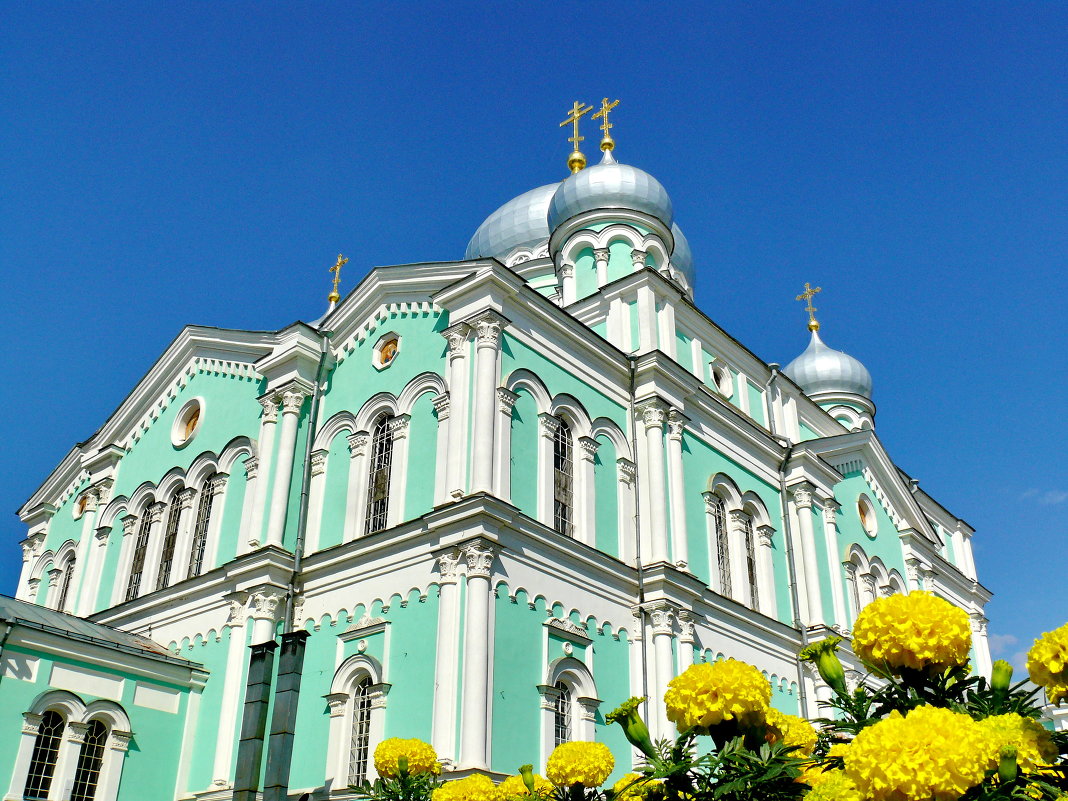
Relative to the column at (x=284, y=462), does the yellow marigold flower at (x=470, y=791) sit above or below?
below

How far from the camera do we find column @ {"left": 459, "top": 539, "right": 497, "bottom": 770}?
12.0 metres

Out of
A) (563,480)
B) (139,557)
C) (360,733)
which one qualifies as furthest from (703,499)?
(139,557)

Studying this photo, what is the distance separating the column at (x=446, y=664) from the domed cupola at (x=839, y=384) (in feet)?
60.2

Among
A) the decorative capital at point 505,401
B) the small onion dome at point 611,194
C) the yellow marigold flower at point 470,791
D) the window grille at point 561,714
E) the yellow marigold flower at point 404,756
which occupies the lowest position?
the yellow marigold flower at point 470,791

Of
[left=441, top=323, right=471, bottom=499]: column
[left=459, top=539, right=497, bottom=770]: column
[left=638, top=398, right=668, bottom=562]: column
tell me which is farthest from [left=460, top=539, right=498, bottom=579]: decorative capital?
[left=638, top=398, right=668, bottom=562]: column

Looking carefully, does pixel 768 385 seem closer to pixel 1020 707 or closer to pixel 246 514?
pixel 246 514

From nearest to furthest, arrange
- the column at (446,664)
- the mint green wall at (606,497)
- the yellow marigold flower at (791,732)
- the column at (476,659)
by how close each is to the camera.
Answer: the yellow marigold flower at (791,732) < the column at (476,659) < the column at (446,664) < the mint green wall at (606,497)

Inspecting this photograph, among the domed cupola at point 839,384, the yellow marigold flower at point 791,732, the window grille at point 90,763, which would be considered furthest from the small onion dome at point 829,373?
the yellow marigold flower at point 791,732

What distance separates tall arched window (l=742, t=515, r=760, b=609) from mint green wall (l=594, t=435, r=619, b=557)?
11.7 feet

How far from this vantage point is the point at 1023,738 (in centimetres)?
347

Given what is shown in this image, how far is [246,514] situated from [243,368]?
3.20 m

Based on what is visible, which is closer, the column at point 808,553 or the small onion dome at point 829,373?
the column at point 808,553

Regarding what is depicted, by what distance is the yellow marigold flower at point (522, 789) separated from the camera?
21.8ft

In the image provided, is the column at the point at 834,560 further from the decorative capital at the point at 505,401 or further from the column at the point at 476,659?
the column at the point at 476,659
